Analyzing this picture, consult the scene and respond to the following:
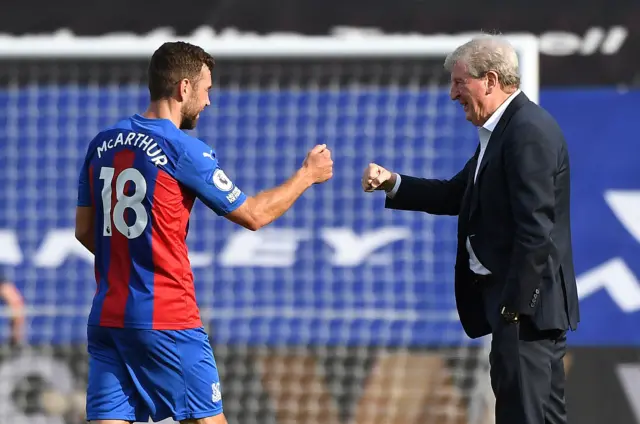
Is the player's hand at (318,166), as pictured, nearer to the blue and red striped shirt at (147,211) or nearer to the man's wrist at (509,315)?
the blue and red striped shirt at (147,211)

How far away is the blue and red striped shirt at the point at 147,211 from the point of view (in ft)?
9.42

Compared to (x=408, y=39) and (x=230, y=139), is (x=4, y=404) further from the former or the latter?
(x=408, y=39)

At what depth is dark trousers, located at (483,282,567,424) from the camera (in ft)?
9.42

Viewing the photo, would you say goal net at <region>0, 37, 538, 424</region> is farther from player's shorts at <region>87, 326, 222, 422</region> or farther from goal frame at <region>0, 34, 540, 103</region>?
player's shorts at <region>87, 326, 222, 422</region>

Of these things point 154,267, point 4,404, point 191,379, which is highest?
point 154,267

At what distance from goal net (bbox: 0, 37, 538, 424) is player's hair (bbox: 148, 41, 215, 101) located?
1.91m

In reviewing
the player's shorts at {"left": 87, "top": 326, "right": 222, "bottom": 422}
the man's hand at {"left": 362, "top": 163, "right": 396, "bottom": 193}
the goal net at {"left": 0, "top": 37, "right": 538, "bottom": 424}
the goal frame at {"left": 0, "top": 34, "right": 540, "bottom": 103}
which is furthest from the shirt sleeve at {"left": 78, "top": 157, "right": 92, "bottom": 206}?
the goal net at {"left": 0, "top": 37, "right": 538, "bottom": 424}

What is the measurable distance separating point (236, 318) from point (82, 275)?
0.75m

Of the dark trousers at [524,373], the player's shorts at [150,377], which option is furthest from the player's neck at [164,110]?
Answer: the dark trousers at [524,373]

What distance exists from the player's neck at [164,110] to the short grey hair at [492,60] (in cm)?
81

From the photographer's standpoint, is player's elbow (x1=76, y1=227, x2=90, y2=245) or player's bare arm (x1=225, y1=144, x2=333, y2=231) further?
player's elbow (x1=76, y1=227, x2=90, y2=245)

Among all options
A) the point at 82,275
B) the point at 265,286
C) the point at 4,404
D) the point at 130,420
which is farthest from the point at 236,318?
the point at 130,420

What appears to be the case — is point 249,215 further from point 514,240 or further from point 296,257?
point 296,257

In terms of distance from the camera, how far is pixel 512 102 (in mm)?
2996
